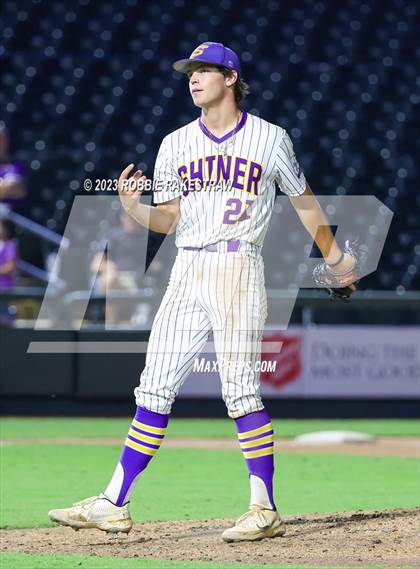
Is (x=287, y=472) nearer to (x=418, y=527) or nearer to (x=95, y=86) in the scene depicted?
(x=418, y=527)

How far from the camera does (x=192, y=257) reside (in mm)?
4242

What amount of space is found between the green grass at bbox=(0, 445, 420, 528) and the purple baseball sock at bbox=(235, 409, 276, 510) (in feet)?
3.18

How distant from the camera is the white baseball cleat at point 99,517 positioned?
4.19 meters

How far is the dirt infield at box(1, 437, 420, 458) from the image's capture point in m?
8.27

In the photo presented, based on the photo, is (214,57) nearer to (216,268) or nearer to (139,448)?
(216,268)

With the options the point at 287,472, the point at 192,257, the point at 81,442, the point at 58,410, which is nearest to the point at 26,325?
the point at 58,410

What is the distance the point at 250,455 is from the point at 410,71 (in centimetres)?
1236

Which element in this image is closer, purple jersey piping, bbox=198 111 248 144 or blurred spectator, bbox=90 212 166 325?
purple jersey piping, bbox=198 111 248 144

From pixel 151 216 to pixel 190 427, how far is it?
6053 millimetres

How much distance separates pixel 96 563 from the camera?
3.68 m

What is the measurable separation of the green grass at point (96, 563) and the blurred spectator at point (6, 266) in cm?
743

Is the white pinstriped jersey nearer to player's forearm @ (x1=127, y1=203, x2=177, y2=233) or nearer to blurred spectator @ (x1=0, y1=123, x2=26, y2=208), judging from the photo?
player's forearm @ (x1=127, y1=203, x2=177, y2=233)

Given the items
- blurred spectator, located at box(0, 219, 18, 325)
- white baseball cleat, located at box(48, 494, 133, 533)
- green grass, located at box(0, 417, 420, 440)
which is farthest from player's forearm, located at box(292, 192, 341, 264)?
blurred spectator, located at box(0, 219, 18, 325)

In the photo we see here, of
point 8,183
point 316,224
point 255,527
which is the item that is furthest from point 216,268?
point 8,183
